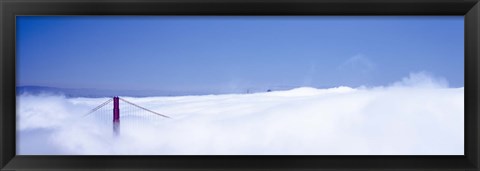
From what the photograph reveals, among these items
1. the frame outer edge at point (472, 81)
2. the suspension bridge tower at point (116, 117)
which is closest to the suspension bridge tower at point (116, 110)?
the suspension bridge tower at point (116, 117)

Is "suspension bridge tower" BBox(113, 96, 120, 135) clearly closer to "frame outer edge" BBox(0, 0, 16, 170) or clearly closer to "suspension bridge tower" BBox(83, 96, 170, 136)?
"suspension bridge tower" BBox(83, 96, 170, 136)

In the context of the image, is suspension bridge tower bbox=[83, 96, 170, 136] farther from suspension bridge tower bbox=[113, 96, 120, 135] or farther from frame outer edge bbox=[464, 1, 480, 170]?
frame outer edge bbox=[464, 1, 480, 170]

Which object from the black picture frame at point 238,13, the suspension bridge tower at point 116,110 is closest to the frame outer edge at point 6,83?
the black picture frame at point 238,13

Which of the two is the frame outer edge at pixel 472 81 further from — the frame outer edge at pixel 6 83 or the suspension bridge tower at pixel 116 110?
the frame outer edge at pixel 6 83

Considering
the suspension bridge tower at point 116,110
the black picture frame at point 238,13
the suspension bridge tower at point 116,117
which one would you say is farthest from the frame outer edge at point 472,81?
the suspension bridge tower at point 116,117

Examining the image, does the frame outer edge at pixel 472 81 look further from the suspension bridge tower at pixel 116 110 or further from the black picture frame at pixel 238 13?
the suspension bridge tower at pixel 116 110

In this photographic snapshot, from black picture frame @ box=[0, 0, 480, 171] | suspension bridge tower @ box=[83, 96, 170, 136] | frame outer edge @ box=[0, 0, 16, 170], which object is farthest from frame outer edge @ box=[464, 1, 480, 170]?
frame outer edge @ box=[0, 0, 16, 170]

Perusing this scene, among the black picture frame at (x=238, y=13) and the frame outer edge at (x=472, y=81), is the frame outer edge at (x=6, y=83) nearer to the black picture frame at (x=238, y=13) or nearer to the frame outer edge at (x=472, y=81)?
the black picture frame at (x=238, y=13)

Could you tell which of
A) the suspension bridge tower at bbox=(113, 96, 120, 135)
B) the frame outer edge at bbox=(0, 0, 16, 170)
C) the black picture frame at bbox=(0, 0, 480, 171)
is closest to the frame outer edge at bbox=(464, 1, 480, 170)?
the black picture frame at bbox=(0, 0, 480, 171)

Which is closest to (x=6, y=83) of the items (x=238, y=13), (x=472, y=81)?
(x=238, y=13)
